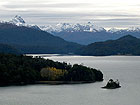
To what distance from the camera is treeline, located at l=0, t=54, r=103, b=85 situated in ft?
357

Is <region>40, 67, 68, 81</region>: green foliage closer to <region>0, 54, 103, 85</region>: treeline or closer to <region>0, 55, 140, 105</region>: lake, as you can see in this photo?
<region>0, 54, 103, 85</region>: treeline

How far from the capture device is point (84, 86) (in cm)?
10375

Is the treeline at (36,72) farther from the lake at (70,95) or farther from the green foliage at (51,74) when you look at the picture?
the lake at (70,95)

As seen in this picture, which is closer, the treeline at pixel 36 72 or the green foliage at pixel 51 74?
the treeline at pixel 36 72

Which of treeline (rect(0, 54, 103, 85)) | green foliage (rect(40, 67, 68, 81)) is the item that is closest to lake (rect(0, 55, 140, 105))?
treeline (rect(0, 54, 103, 85))

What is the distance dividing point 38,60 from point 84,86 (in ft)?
83.7

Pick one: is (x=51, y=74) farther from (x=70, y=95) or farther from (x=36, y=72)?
(x=70, y=95)

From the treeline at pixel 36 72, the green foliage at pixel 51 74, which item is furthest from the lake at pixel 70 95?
the green foliage at pixel 51 74

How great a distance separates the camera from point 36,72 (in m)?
115

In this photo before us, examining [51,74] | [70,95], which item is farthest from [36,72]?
[70,95]

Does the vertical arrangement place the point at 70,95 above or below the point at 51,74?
below

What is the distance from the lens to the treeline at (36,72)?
357 feet

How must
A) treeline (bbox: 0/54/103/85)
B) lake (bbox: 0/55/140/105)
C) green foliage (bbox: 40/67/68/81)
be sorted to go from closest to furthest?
lake (bbox: 0/55/140/105) → treeline (bbox: 0/54/103/85) → green foliage (bbox: 40/67/68/81)

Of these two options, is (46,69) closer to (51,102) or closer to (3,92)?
(3,92)
